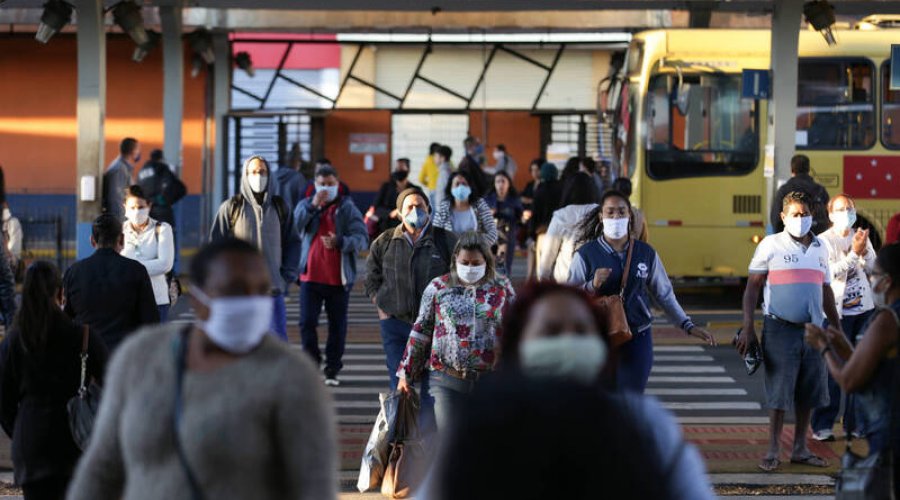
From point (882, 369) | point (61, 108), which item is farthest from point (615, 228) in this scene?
point (61, 108)

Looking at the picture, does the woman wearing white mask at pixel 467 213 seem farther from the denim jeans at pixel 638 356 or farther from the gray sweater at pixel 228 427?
the gray sweater at pixel 228 427

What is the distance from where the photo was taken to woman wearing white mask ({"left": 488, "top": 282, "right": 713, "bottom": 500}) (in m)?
3.64

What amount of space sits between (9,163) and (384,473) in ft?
78.3

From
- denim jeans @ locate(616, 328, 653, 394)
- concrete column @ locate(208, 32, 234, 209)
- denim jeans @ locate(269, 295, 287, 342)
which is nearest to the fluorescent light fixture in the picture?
concrete column @ locate(208, 32, 234, 209)

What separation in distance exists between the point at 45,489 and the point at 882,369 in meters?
3.59

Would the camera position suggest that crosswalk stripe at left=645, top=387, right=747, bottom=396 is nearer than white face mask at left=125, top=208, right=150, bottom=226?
No

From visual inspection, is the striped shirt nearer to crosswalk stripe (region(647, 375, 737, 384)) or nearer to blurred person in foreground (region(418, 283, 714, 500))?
crosswalk stripe (region(647, 375, 737, 384))

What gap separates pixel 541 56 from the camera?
3306 centimetres

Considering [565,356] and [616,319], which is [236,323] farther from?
[616,319]

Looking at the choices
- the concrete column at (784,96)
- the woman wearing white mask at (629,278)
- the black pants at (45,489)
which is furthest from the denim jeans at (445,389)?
the concrete column at (784,96)

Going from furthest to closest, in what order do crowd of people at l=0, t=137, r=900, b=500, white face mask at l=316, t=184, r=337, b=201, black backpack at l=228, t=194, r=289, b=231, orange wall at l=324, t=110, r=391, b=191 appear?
orange wall at l=324, t=110, r=391, b=191 → white face mask at l=316, t=184, r=337, b=201 → black backpack at l=228, t=194, r=289, b=231 → crowd of people at l=0, t=137, r=900, b=500

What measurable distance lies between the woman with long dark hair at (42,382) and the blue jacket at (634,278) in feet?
10.4

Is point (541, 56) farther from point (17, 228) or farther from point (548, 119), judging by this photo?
point (17, 228)

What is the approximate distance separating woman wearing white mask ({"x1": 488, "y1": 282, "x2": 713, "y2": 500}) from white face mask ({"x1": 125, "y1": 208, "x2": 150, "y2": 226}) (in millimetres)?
7632
